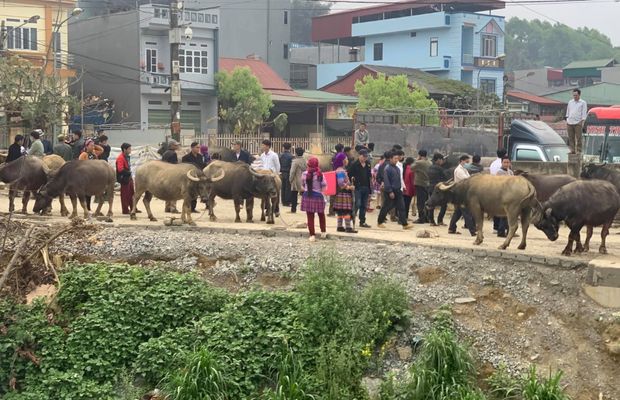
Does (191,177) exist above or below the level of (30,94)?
below

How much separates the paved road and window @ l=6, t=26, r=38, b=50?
19455 mm

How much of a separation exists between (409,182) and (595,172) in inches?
157

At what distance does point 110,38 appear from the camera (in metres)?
45.3

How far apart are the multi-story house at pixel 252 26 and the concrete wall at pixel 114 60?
25.0 ft

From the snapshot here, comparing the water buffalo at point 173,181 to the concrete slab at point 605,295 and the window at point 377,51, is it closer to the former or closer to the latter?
the concrete slab at point 605,295

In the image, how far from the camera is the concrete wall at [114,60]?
43.9m

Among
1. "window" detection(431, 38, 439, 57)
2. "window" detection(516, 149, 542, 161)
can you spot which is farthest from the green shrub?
"window" detection(431, 38, 439, 57)

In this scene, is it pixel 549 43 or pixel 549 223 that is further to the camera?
pixel 549 43

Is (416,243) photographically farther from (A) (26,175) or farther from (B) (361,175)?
(A) (26,175)

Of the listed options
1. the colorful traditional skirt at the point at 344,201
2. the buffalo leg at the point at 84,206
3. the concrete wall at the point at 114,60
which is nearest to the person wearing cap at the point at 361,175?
the colorful traditional skirt at the point at 344,201

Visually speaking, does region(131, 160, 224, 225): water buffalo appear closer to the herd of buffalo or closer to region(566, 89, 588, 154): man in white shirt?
the herd of buffalo

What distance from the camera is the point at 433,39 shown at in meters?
56.9

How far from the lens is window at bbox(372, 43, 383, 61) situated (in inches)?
2378

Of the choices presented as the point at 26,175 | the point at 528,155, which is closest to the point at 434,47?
the point at 528,155
